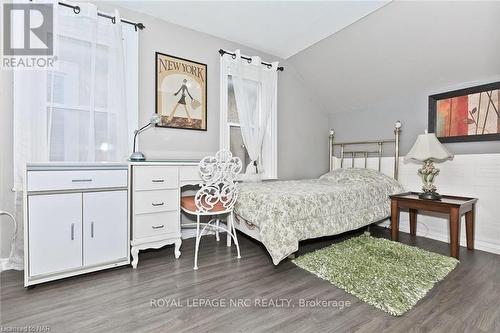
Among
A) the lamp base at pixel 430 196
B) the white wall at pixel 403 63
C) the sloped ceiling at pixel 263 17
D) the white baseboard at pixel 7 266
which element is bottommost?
the white baseboard at pixel 7 266

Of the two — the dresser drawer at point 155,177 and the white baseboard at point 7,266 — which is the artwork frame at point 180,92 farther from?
the white baseboard at point 7,266

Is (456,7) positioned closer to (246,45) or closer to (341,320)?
(246,45)

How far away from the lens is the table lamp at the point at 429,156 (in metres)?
2.61

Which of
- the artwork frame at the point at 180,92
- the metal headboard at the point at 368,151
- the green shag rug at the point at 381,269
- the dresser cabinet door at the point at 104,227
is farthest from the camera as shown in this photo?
the metal headboard at the point at 368,151

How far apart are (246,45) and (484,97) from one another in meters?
2.81

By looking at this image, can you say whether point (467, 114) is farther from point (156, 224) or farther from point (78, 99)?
point (78, 99)

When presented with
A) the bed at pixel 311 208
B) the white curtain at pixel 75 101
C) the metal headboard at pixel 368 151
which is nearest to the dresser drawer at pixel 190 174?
the bed at pixel 311 208

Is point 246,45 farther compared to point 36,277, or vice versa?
point 246,45

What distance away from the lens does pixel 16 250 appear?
2064 millimetres

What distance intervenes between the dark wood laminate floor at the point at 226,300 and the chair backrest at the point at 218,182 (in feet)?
1.76

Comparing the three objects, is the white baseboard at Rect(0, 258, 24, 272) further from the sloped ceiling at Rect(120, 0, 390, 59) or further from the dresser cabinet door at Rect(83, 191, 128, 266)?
the sloped ceiling at Rect(120, 0, 390, 59)

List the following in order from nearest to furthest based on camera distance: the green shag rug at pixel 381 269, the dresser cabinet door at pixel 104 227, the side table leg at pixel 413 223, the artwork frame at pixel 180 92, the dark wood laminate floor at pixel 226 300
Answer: the dark wood laminate floor at pixel 226 300, the green shag rug at pixel 381 269, the dresser cabinet door at pixel 104 227, the artwork frame at pixel 180 92, the side table leg at pixel 413 223

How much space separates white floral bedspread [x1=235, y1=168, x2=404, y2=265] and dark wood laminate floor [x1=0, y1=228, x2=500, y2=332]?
0.32 meters

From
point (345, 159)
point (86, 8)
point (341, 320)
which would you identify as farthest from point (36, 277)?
point (345, 159)
